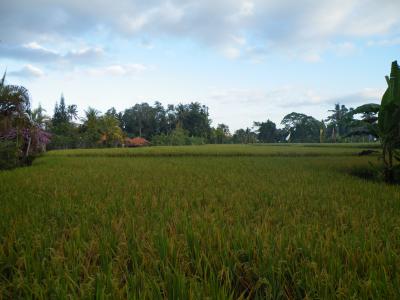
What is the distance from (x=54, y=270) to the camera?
1.72m

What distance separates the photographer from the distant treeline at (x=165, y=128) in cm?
3731

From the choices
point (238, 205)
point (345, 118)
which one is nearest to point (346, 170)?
point (345, 118)

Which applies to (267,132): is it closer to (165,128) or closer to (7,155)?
(165,128)

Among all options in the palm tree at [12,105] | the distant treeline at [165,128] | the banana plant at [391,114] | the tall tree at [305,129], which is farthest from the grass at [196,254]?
the tall tree at [305,129]

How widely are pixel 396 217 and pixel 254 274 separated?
1981 millimetres

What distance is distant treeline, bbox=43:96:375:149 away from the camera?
37.3 metres

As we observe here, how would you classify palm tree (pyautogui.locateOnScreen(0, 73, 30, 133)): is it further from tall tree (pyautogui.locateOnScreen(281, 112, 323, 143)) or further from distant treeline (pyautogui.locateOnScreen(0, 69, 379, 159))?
tall tree (pyautogui.locateOnScreen(281, 112, 323, 143))

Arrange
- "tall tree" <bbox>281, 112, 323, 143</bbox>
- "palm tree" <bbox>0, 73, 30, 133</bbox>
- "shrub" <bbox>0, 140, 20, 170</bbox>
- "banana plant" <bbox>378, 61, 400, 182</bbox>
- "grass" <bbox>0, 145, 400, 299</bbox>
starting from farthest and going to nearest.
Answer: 1. "tall tree" <bbox>281, 112, 323, 143</bbox>
2. "shrub" <bbox>0, 140, 20, 170</bbox>
3. "palm tree" <bbox>0, 73, 30, 133</bbox>
4. "banana plant" <bbox>378, 61, 400, 182</bbox>
5. "grass" <bbox>0, 145, 400, 299</bbox>

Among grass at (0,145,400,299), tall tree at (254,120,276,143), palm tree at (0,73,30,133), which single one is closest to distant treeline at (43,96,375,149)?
tall tree at (254,120,276,143)

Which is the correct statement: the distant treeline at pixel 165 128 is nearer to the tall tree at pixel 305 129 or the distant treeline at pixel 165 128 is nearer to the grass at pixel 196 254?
the tall tree at pixel 305 129

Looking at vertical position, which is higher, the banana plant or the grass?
the banana plant

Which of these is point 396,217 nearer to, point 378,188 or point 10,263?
point 378,188

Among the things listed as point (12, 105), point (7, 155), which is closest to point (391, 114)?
point (12, 105)

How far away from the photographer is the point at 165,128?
53094 millimetres
